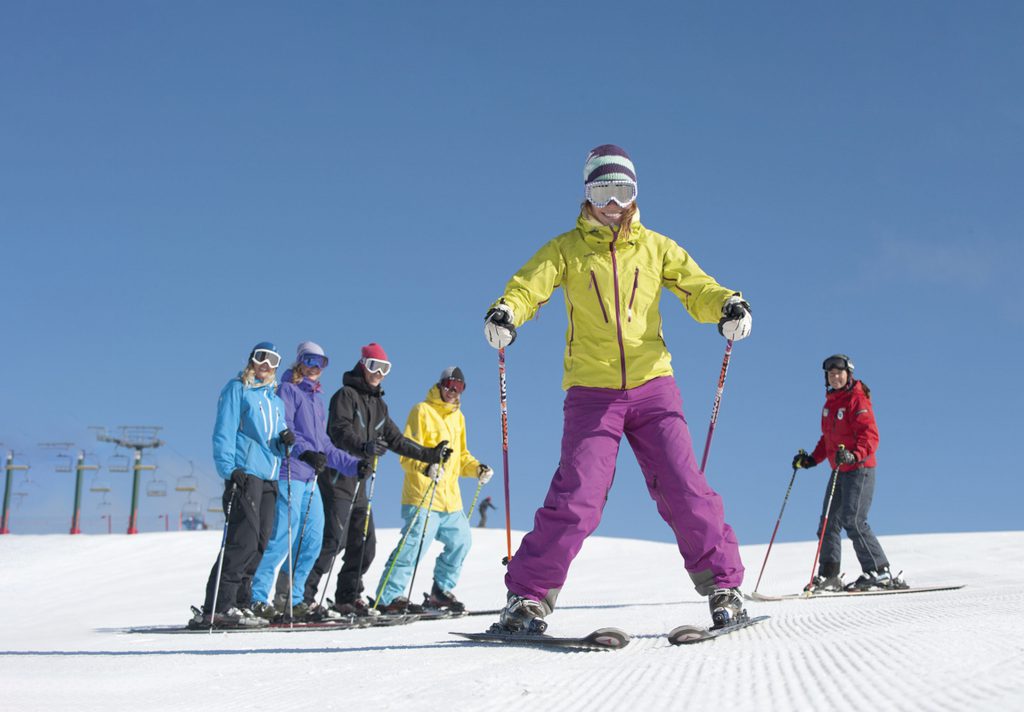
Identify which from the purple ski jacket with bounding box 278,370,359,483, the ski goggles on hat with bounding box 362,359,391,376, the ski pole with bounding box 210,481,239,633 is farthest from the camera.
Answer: the ski goggles on hat with bounding box 362,359,391,376

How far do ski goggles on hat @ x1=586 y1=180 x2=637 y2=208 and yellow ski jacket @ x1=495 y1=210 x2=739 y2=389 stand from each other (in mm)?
91

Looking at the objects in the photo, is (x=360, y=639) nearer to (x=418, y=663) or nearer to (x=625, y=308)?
(x=418, y=663)

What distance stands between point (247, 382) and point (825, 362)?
5167 mm

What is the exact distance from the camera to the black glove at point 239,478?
6.57 metres

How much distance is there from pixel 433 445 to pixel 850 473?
12.4ft

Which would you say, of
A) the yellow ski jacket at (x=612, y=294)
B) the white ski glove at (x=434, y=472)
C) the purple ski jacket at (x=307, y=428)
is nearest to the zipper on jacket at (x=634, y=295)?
the yellow ski jacket at (x=612, y=294)

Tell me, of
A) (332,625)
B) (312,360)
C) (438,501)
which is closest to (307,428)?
(312,360)

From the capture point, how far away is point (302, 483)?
7.61m

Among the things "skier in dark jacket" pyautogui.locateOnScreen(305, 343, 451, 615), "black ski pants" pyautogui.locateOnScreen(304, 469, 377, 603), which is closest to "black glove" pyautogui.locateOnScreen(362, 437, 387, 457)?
"skier in dark jacket" pyautogui.locateOnScreen(305, 343, 451, 615)

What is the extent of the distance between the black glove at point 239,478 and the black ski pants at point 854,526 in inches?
199

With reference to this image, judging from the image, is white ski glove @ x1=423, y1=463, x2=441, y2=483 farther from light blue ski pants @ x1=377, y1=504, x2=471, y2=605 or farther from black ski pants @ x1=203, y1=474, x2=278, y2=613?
black ski pants @ x1=203, y1=474, x2=278, y2=613

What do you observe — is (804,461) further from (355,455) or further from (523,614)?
(523,614)

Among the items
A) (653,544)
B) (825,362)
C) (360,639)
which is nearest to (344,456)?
(360,639)

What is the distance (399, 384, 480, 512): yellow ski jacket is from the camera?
25.8 ft
